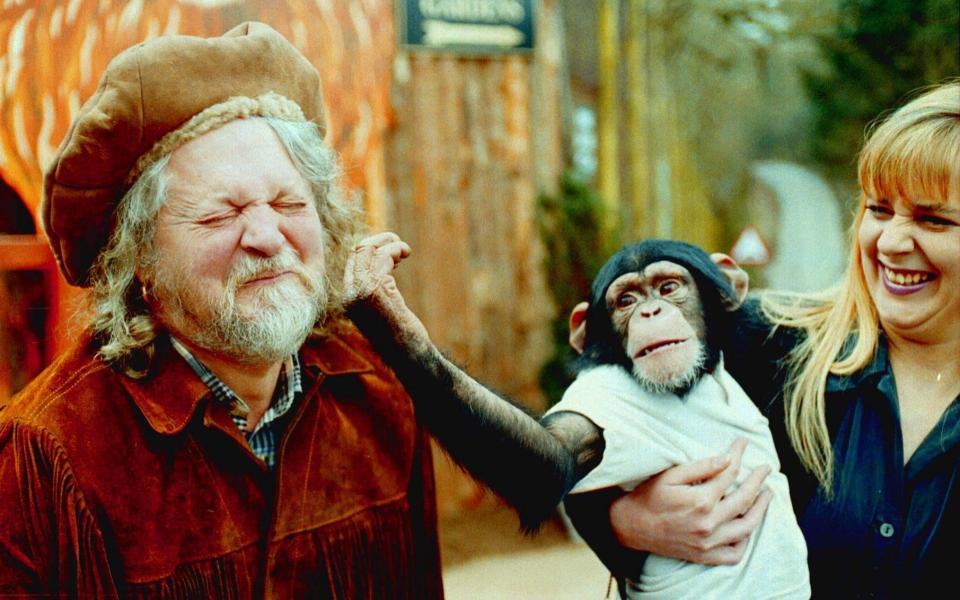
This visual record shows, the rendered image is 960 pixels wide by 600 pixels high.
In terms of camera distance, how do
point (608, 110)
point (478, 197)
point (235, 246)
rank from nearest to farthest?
point (235, 246)
point (478, 197)
point (608, 110)

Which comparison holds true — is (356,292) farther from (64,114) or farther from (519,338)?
(519,338)

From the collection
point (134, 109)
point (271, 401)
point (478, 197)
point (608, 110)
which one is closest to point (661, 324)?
point (271, 401)

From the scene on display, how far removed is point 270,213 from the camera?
5.36 ft

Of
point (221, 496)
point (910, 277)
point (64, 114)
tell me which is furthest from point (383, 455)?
point (910, 277)

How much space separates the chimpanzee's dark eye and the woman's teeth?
48 centimetres

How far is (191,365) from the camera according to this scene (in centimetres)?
173

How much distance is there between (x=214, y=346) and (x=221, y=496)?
280 mm

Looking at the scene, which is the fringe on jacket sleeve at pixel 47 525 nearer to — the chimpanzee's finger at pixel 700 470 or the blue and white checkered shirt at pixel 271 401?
the blue and white checkered shirt at pixel 271 401

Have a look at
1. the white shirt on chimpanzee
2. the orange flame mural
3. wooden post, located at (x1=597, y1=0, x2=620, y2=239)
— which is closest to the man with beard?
the orange flame mural

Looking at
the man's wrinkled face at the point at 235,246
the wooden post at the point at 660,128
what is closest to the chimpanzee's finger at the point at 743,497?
the man's wrinkled face at the point at 235,246

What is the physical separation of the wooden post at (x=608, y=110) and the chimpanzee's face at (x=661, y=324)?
371cm

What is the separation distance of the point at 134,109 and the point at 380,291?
539mm

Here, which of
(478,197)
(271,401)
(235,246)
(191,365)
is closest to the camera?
(235,246)

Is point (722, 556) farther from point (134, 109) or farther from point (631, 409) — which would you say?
point (134, 109)
